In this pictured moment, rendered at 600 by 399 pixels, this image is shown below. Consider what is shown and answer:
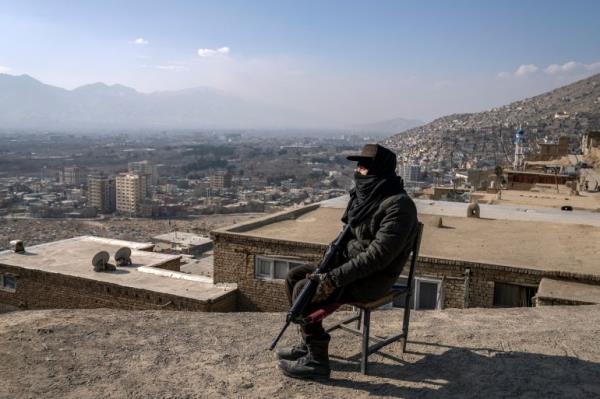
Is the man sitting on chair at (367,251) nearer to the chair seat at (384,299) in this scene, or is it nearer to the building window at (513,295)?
the chair seat at (384,299)

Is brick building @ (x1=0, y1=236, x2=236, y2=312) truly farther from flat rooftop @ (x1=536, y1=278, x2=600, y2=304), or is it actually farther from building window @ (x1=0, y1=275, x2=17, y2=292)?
flat rooftop @ (x1=536, y1=278, x2=600, y2=304)

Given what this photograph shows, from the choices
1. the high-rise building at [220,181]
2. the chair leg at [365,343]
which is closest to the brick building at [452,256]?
the chair leg at [365,343]

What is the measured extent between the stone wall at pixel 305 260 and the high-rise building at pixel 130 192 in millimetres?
66899

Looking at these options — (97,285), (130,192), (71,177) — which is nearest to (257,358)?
(97,285)

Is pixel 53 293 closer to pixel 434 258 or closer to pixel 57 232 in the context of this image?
pixel 434 258

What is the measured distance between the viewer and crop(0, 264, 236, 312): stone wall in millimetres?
11227

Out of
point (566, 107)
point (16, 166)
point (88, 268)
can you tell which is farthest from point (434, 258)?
point (16, 166)

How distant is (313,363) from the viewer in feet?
11.8

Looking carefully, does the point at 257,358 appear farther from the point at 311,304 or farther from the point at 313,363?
the point at 311,304

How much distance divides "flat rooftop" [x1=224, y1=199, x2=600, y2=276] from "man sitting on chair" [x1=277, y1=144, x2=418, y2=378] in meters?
5.74

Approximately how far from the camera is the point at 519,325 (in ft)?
15.8

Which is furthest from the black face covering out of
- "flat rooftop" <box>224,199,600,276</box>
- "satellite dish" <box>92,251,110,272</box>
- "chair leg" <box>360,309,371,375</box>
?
"satellite dish" <box>92,251,110,272</box>

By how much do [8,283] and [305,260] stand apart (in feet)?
26.3

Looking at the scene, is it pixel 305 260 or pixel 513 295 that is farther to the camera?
pixel 305 260
